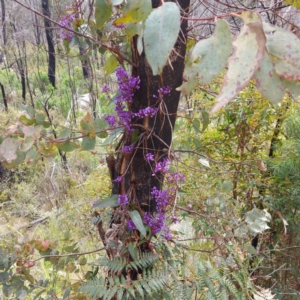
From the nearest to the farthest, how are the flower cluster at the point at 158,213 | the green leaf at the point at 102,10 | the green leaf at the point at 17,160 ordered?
the green leaf at the point at 102,10, the green leaf at the point at 17,160, the flower cluster at the point at 158,213

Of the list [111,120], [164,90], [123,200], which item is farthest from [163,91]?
[123,200]

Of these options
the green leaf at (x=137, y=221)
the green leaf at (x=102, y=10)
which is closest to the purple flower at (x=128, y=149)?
the green leaf at (x=137, y=221)

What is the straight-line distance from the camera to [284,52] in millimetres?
195

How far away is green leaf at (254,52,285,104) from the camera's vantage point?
190mm

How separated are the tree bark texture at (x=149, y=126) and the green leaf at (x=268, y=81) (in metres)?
0.37

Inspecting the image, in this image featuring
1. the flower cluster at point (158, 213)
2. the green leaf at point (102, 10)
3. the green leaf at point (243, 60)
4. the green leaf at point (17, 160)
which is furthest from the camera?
the flower cluster at point (158, 213)

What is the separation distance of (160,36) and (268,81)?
8cm

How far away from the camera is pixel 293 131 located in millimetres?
1098

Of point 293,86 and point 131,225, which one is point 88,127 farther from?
point 293,86

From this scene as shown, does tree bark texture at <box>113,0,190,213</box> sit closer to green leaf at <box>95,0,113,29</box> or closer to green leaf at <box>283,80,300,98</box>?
green leaf at <box>95,0,113,29</box>

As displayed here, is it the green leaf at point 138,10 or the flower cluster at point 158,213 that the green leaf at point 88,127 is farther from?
the green leaf at point 138,10

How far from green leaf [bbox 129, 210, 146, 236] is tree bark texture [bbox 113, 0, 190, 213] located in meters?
0.05

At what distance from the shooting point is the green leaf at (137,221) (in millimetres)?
609

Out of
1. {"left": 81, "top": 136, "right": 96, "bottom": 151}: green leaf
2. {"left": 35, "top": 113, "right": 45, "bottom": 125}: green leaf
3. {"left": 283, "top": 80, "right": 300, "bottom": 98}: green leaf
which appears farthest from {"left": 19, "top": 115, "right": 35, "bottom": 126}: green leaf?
{"left": 283, "top": 80, "right": 300, "bottom": 98}: green leaf
